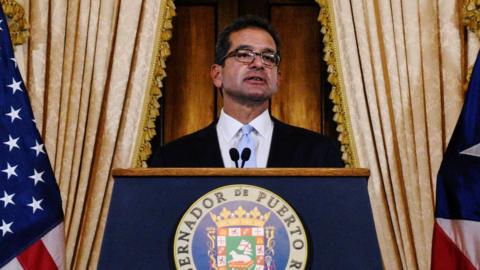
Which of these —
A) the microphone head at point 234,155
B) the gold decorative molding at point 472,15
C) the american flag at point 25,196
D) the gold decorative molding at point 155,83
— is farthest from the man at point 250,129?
the gold decorative molding at point 472,15

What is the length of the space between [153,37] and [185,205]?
230 cm

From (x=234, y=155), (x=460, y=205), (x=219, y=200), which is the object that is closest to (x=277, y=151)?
(x=234, y=155)

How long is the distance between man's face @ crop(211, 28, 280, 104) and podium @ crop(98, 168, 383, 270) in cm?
98

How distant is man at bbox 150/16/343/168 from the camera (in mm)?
2926

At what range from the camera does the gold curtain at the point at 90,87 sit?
13.1 ft

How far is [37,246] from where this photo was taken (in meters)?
3.56

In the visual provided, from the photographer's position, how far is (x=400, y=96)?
409cm

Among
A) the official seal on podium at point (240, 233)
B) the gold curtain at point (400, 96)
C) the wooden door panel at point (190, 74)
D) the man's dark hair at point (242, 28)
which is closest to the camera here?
the official seal on podium at point (240, 233)

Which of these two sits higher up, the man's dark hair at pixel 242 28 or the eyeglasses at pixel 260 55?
the man's dark hair at pixel 242 28

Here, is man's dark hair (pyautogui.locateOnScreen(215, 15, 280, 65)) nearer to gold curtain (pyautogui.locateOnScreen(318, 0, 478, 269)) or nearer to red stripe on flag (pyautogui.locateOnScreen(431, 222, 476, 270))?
gold curtain (pyautogui.locateOnScreen(318, 0, 478, 269))

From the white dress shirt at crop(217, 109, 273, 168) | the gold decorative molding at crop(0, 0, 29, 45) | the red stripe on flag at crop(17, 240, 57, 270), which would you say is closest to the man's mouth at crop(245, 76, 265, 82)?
the white dress shirt at crop(217, 109, 273, 168)

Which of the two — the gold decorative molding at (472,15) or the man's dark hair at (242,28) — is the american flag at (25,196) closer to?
the man's dark hair at (242,28)

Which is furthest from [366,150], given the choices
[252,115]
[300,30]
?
[252,115]

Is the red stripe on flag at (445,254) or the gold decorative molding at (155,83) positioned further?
the gold decorative molding at (155,83)
